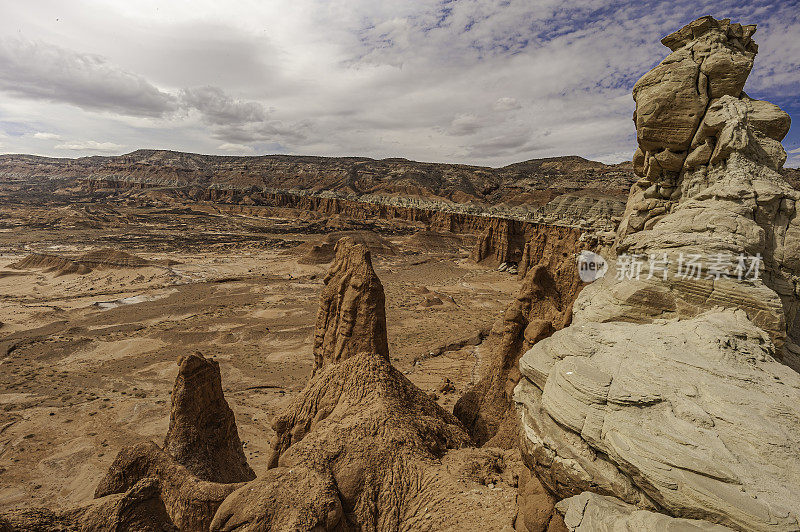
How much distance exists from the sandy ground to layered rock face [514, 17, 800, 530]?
1166cm

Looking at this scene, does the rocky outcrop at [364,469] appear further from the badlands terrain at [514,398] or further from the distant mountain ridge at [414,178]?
the distant mountain ridge at [414,178]

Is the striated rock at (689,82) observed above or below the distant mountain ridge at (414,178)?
below

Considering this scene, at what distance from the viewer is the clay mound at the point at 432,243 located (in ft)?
252

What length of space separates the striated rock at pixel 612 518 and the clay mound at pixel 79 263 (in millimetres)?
61111

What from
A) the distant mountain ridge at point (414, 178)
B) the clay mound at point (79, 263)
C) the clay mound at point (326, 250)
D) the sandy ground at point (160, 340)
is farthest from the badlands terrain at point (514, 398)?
the distant mountain ridge at point (414, 178)

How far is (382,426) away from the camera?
8195 millimetres

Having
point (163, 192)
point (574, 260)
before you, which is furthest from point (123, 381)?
point (163, 192)


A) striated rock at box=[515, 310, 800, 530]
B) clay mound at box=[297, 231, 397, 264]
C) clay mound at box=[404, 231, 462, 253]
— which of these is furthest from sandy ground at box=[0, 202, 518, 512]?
clay mound at box=[404, 231, 462, 253]

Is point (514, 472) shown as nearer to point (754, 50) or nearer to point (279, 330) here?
point (754, 50)

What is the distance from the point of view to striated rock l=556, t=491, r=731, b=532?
3.35 meters

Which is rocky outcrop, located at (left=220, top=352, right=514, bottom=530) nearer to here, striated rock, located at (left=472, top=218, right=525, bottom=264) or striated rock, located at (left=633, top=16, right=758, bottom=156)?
striated rock, located at (left=633, top=16, right=758, bottom=156)

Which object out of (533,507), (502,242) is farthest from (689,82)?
(502,242)

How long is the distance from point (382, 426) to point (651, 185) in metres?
10.4

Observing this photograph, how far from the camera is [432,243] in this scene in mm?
78500
